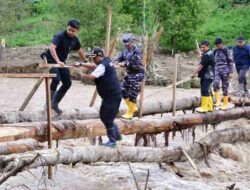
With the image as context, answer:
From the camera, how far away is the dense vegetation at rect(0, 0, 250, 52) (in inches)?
1043

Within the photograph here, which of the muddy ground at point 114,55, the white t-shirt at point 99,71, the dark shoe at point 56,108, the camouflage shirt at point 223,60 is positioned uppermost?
the white t-shirt at point 99,71

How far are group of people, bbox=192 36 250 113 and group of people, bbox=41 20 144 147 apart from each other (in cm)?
169

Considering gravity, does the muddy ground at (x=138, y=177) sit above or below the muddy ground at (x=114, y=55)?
above

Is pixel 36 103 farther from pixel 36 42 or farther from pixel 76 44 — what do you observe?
pixel 36 42

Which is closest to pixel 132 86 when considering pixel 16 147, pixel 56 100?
pixel 56 100

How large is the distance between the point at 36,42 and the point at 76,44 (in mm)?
24072

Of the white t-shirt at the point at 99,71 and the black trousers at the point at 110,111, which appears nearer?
the white t-shirt at the point at 99,71

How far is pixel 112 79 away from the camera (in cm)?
883

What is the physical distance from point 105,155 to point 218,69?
5.59 meters

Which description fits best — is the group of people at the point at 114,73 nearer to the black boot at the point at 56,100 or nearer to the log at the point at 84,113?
the black boot at the point at 56,100

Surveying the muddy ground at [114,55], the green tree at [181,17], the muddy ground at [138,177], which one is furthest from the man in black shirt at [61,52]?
the green tree at [181,17]

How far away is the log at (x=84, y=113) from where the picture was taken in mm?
9978

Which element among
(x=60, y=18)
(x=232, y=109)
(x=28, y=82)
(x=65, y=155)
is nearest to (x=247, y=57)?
(x=232, y=109)

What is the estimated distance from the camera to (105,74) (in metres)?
8.73
